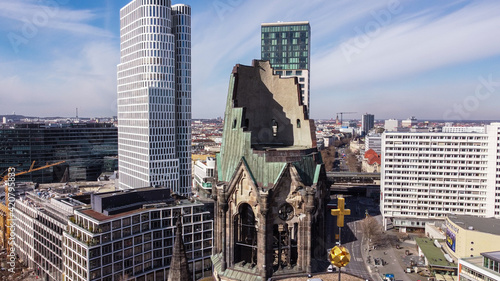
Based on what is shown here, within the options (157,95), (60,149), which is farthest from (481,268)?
(60,149)

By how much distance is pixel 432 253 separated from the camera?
92.9 metres

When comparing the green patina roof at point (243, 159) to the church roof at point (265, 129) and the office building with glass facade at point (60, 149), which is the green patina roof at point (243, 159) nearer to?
the church roof at point (265, 129)

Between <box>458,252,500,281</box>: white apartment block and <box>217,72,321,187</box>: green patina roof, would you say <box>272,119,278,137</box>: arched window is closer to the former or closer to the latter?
<box>217,72,321,187</box>: green patina roof

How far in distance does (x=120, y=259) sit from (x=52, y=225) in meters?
20.6

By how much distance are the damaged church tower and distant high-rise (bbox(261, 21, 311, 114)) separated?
14894 cm

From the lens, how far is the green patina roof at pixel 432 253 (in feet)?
286

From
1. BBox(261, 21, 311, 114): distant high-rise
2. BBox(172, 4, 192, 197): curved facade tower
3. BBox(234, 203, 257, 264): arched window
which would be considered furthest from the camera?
BBox(261, 21, 311, 114): distant high-rise

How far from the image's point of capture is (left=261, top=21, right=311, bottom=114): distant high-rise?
558ft

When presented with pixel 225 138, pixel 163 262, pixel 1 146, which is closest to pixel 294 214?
pixel 225 138

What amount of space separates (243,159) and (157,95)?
347 feet

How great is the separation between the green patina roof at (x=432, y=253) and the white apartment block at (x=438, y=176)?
52.8ft

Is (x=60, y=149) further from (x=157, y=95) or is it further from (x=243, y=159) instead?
(x=243, y=159)

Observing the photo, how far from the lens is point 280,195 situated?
765 inches

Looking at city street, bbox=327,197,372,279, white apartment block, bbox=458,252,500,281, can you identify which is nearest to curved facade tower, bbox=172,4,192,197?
city street, bbox=327,197,372,279
